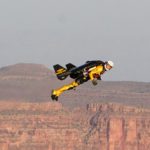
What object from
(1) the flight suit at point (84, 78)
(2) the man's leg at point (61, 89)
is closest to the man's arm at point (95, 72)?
(1) the flight suit at point (84, 78)

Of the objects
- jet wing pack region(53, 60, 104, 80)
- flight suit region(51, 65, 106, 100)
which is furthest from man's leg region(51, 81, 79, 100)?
jet wing pack region(53, 60, 104, 80)

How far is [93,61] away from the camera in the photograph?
39.7m

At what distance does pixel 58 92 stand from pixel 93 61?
1.61 m

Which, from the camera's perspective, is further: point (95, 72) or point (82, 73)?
point (95, 72)

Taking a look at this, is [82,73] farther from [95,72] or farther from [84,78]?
[95,72]

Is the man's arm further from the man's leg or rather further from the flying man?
the man's leg

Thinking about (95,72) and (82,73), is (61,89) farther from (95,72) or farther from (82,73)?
(95,72)

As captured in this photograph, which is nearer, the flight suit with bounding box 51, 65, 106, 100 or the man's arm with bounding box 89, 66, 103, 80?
the flight suit with bounding box 51, 65, 106, 100

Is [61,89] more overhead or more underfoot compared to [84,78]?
more underfoot

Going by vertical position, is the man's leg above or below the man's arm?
below

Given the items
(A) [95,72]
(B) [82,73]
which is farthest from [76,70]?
(A) [95,72]

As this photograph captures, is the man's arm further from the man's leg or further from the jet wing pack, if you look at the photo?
the man's leg

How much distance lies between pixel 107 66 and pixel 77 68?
1.13m

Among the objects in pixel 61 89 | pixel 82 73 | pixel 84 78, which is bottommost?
pixel 61 89
